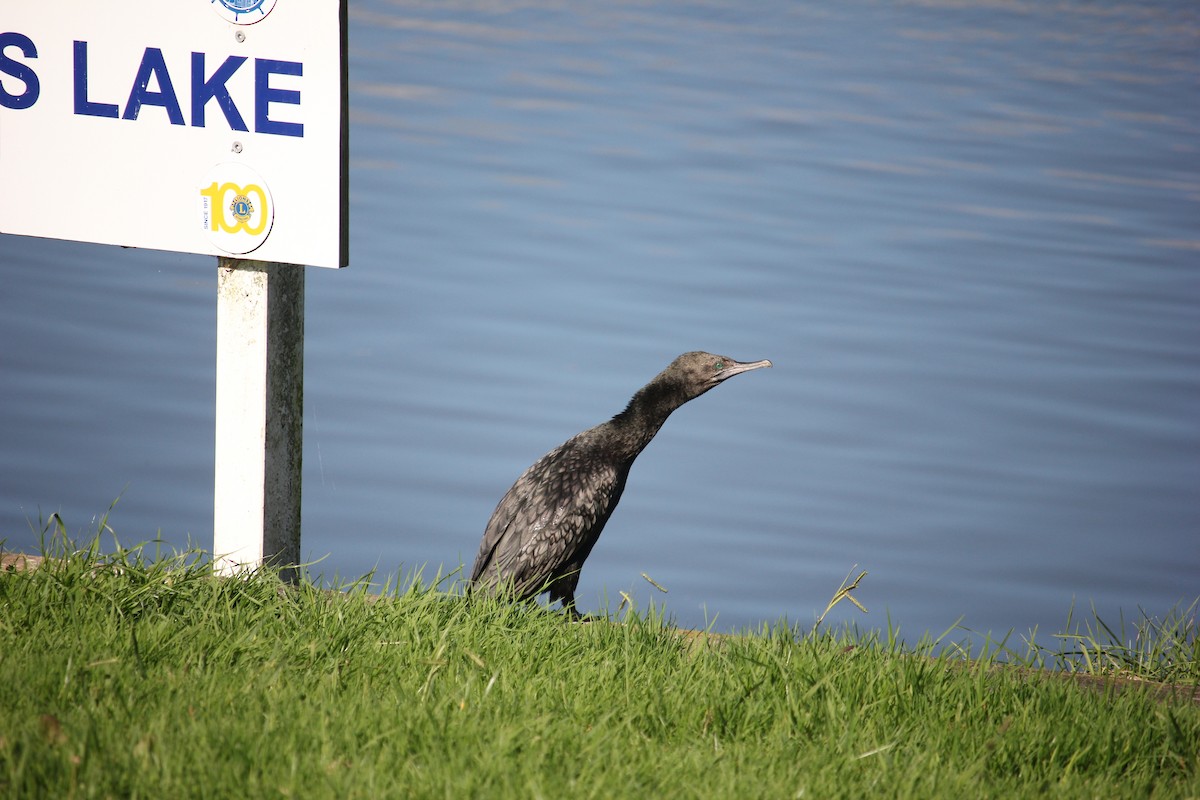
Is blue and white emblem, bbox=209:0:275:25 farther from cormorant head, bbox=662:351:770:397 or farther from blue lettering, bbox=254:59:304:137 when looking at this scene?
cormorant head, bbox=662:351:770:397

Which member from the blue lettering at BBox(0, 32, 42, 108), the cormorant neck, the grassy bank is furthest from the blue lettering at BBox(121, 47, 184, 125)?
the cormorant neck

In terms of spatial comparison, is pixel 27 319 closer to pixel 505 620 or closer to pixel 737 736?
pixel 505 620

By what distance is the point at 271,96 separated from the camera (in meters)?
4.06

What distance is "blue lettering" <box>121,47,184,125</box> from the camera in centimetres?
412

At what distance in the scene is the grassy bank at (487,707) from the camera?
10.2 ft

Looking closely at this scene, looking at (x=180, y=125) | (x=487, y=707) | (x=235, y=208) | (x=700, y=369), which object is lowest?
(x=487, y=707)

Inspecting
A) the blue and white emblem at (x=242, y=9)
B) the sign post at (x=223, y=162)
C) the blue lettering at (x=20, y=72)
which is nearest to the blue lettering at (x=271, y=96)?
the sign post at (x=223, y=162)

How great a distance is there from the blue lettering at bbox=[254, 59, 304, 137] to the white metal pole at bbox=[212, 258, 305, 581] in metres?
0.39

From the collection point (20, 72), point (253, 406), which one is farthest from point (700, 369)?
point (20, 72)

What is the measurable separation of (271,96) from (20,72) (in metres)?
0.80

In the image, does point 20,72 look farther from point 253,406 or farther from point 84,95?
point 253,406

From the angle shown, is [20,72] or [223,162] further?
[20,72]

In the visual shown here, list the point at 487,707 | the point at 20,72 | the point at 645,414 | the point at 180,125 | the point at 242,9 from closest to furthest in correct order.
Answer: the point at 487,707, the point at 242,9, the point at 180,125, the point at 20,72, the point at 645,414

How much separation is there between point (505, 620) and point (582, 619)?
0.37 metres
